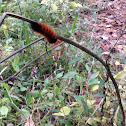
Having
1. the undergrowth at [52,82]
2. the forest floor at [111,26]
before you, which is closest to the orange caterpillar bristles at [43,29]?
the undergrowth at [52,82]

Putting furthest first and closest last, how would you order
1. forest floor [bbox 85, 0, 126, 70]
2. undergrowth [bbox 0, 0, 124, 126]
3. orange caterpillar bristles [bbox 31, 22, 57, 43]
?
forest floor [bbox 85, 0, 126, 70] → undergrowth [bbox 0, 0, 124, 126] → orange caterpillar bristles [bbox 31, 22, 57, 43]

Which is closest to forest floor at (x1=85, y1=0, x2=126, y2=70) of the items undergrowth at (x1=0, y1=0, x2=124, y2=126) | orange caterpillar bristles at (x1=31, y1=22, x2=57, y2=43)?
undergrowth at (x1=0, y1=0, x2=124, y2=126)

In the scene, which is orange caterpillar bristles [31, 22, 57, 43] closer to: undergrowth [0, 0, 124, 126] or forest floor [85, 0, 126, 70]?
undergrowth [0, 0, 124, 126]

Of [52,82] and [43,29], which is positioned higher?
[43,29]

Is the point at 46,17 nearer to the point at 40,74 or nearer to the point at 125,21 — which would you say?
the point at 40,74

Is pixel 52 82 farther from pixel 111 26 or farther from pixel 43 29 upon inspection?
pixel 111 26

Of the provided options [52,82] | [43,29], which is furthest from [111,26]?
[43,29]

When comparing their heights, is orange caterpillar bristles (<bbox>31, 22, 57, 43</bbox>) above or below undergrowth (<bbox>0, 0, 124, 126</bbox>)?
above

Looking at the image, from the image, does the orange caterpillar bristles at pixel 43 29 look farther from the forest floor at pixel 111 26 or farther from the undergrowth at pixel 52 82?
the forest floor at pixel 111 26

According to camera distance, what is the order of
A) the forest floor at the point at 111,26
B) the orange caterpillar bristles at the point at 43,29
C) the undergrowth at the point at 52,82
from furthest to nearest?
the forest floor at the point at 111,26 → the undergrowth at the point at 52,82 → the orange caterpillar bristles at the point at 43,29

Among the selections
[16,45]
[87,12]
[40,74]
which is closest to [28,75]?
[40,74]

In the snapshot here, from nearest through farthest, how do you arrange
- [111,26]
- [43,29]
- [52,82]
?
[43,29] < [52,82] < [111,26]

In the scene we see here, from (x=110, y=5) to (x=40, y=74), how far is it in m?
2.03

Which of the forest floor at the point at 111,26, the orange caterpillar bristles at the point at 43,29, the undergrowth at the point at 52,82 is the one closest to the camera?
the orange caterpillar bristles at the point at 43,29
